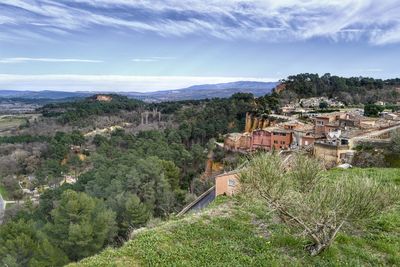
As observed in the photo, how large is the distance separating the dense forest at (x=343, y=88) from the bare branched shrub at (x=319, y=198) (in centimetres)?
6108

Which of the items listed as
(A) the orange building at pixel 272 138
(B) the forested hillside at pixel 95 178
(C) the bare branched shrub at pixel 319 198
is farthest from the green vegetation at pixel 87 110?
(C) the bare branched shrub at pixel 319 198

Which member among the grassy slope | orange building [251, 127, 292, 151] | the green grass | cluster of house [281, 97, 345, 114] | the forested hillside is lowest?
the green grass

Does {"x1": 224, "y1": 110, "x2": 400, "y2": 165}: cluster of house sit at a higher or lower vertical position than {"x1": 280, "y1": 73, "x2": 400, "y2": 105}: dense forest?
lower

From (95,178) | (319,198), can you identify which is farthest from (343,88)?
(319,198)

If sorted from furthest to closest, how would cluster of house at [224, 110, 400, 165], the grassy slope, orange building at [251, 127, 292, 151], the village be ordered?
orange building at [251, 127, 292, 151] → cluster of house at [224, 110, 400, 165] → the village → the grassy slope

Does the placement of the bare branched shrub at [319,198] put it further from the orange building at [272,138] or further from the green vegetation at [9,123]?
the green vegetation at [9,123]

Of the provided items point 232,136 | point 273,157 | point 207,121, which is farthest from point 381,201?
point 207,121

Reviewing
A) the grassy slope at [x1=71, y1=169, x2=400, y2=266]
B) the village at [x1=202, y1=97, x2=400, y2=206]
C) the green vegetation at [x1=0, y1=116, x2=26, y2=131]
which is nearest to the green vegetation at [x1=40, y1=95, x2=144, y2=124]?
the green vegetation at [x1=0, y1=116, x2=26, y2=131]

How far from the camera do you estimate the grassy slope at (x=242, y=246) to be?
267 inches

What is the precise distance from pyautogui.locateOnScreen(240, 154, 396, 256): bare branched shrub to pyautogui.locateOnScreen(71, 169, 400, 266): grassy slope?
2.13 feet

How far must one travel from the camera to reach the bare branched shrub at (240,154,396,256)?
5.96 metres

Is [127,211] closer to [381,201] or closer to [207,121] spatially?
[381,201]

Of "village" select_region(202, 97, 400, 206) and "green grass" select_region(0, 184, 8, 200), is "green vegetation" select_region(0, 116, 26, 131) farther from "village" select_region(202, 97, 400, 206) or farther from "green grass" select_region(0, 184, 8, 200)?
"village" select_region(202, 97, 400, 206)

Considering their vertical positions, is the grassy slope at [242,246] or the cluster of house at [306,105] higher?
the grassy slope at [242,246]
